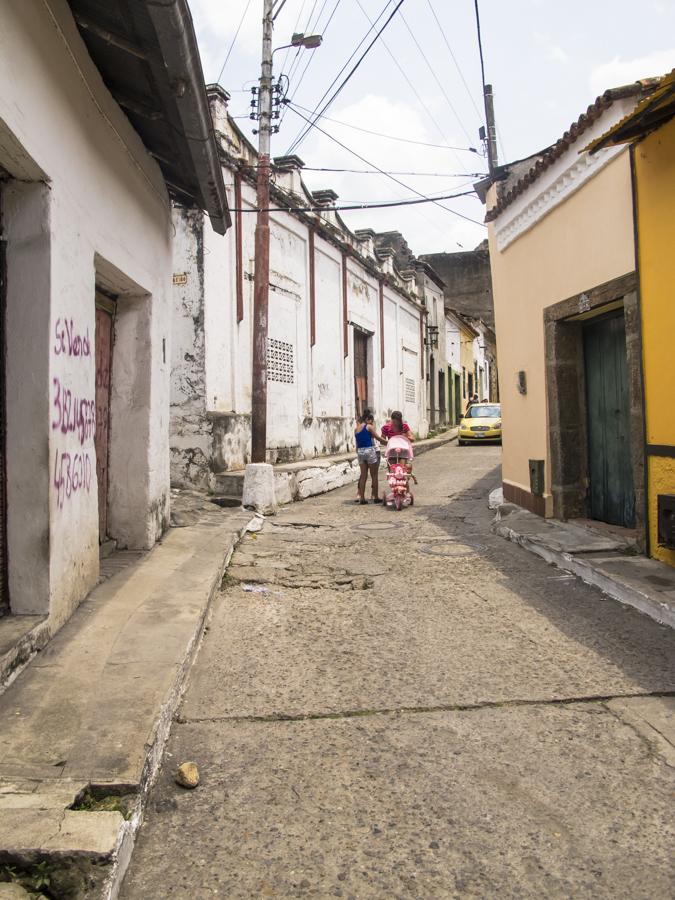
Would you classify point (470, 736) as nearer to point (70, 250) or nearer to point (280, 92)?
point (70, 250)

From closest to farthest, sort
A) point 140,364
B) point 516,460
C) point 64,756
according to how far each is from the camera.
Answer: point 64,756, point 140,364, point 516,460

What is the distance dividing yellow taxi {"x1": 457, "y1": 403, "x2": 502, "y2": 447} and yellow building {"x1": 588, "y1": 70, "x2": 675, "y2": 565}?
1633 centimetres

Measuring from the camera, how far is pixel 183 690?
372 cm

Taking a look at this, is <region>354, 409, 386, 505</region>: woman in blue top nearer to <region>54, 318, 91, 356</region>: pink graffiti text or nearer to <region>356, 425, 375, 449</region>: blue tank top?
<region>356, 425, 375, 449</region>: blue tank top

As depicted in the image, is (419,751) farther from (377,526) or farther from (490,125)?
(490,125)

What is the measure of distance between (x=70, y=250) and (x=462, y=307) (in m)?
41.0

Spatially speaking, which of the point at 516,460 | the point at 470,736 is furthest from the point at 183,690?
the point at 516,460

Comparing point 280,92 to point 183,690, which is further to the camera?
point 280,92

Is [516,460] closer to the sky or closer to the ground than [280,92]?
closer to the ground

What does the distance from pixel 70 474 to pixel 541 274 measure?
6.02 m

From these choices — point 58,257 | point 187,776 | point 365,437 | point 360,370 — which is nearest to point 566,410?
point 365,437

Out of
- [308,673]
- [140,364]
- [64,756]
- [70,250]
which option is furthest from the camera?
[140,364]

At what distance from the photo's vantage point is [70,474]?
4512 mm

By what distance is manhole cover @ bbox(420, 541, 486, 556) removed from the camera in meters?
7.32
